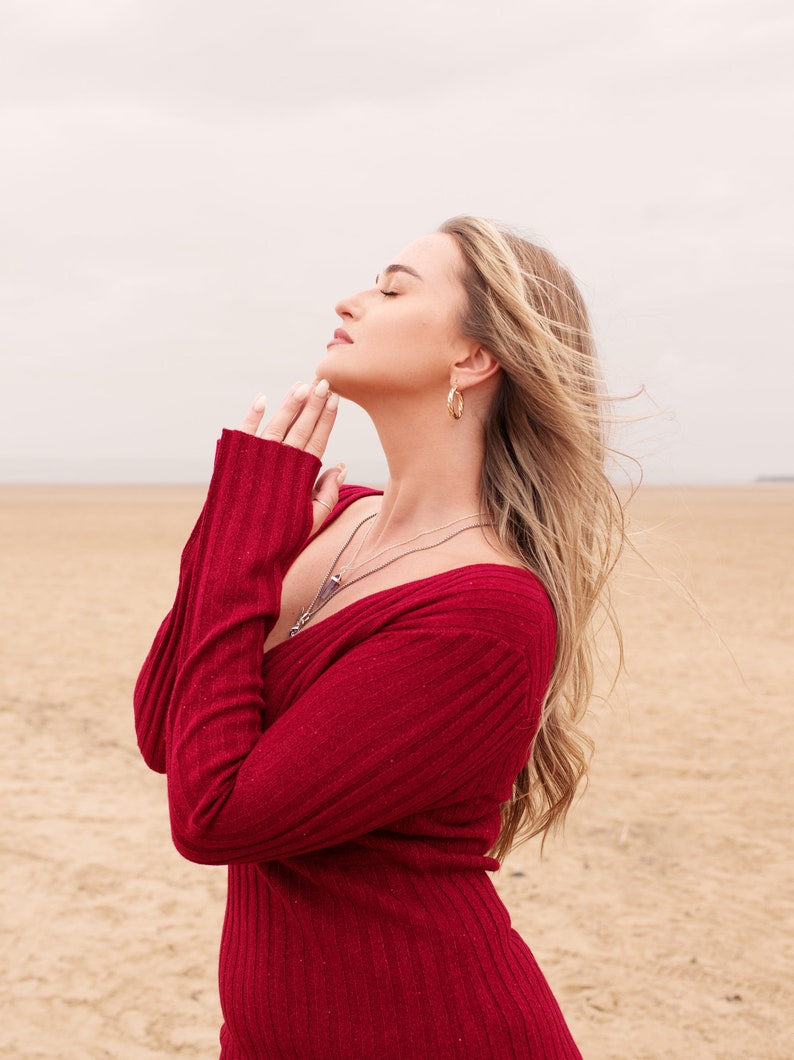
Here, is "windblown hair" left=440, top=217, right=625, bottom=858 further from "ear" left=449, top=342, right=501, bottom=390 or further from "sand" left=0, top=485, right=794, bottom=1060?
"sand" left=0, top=485, right=794, bottom=1060

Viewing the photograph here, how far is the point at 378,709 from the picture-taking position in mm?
1596

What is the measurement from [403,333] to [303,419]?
22cm

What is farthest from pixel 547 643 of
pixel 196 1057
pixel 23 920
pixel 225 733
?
pixel 23 920

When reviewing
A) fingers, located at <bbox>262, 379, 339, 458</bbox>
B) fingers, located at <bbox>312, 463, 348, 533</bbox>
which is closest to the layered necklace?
fingers, located at <bbox>312, 463, 348, 533</bbox>

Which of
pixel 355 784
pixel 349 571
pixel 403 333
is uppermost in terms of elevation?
pixel 403 333

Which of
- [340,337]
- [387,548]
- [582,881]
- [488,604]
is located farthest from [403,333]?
[582,881]

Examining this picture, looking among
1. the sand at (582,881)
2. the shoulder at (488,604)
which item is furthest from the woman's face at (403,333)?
the sand at (582,881)

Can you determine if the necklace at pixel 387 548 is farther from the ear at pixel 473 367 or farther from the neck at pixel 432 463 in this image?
the ear at pixel 473 367

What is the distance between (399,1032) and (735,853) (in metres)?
5.08

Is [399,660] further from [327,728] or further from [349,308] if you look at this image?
[349,308]

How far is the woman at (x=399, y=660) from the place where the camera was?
1.61m

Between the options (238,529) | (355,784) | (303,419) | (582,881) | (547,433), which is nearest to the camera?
(355,784)

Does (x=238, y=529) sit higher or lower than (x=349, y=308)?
lower

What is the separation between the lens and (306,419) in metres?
1.89
